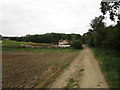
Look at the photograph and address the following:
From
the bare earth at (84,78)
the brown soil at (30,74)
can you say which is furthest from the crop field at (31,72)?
the bare earth at (84,78)

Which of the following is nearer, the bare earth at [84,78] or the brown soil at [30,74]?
the bare earth at [84,78]

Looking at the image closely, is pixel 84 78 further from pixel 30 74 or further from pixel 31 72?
pixel 31 72

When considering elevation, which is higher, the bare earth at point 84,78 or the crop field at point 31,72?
the bare earth at point 84,78

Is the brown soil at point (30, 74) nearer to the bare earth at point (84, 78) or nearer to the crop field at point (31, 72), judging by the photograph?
the crop field at point (31, 72)

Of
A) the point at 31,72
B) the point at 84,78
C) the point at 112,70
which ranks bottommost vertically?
the point at 31,72

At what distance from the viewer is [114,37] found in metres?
16.0

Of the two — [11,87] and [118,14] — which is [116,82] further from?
[118,14]

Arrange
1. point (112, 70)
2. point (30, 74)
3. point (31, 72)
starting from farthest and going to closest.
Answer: point (31, 72) → point (30, 74) → point (112, 70)

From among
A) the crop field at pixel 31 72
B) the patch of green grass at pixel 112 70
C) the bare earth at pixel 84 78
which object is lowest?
the crop field at pixel 31 72

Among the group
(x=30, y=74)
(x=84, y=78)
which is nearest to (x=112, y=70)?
(x=84, y=78)

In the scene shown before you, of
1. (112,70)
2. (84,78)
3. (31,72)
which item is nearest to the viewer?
(84,78)

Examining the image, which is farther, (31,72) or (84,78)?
(31,72)

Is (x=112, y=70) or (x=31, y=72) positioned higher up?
(x=112, y=70)

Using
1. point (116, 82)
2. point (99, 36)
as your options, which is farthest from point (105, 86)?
point (99, 36)
